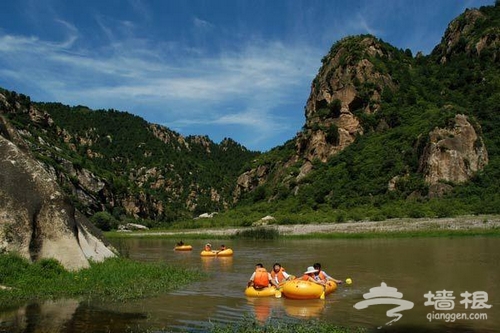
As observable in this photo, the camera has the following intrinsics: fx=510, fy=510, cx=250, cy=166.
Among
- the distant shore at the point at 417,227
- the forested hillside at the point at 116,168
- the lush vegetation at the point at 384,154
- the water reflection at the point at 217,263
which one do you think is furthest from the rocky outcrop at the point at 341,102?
the water reflection at the point at 217,263

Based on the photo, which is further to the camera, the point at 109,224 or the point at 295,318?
the point at 109,224

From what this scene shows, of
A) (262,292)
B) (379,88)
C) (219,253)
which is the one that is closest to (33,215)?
(262,292)

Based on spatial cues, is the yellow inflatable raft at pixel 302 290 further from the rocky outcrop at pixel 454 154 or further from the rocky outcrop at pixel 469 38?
the rocky outcrop at pixel 469 38

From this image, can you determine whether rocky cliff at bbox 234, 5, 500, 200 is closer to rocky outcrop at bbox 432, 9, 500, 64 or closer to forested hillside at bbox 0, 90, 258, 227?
rocky outcrop at bbox 432, 9, 500, 64

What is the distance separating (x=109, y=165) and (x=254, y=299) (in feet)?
521

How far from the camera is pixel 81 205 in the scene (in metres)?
101

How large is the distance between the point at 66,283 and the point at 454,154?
65943 millimetres

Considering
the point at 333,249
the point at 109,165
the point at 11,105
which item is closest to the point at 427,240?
the point at 333,249

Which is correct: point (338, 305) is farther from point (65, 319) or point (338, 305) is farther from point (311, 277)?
point (65, 319)

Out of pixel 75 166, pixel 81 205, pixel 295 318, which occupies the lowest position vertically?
pixel 295 318

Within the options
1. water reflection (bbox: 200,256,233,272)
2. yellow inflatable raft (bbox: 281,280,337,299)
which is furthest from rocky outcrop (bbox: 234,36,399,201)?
yellow inflatable raft (bbox: 281,280,337,299)

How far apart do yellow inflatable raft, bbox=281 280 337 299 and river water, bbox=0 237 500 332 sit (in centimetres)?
30

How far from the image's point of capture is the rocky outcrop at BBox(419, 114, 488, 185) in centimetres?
7331

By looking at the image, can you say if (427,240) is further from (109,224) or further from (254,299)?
(109,224)
